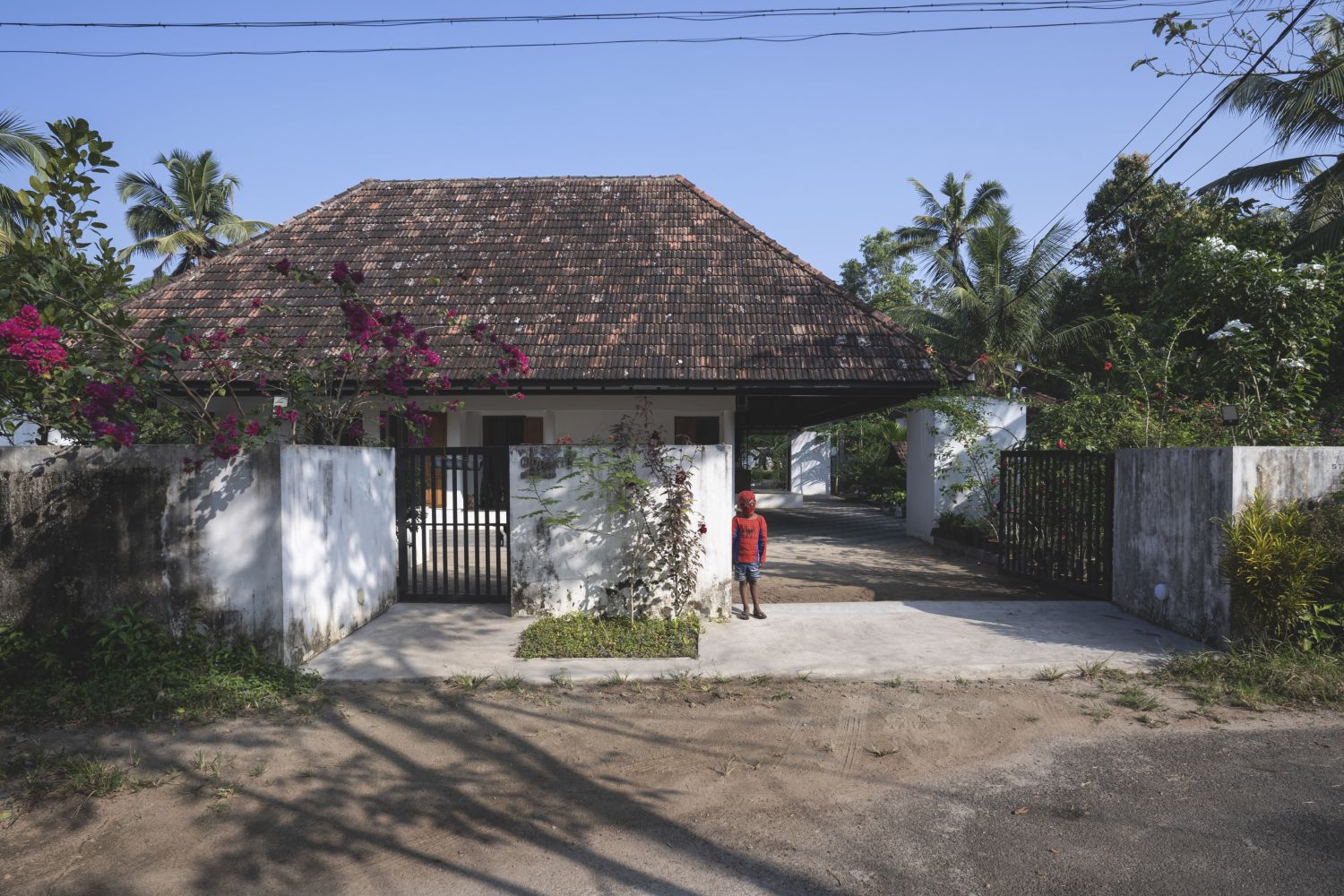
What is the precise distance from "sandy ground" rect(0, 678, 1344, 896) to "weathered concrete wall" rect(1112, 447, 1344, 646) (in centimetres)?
157

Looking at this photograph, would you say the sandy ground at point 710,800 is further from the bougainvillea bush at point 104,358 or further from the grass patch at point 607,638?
the bougainvillea bush at point 104,358

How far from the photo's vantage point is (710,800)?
4094mm

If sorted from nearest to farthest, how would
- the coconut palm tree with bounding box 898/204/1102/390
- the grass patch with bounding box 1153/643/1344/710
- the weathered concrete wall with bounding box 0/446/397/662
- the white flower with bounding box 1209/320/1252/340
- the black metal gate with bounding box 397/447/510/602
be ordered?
1. the grass patch with bounding box 1153/643/1344/710
2. the weathered concrete wall with bounding box 0/446/397/662
3. the white flower with bounding box 1209/320/1252/340
4. the black metal gate with bounding box 397/447/510/602
5. the coconut palm tree with bounding box 898/204/1102/390

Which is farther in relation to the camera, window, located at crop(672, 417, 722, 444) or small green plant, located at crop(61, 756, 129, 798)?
window, located at crop(672, 417, 722, 444)

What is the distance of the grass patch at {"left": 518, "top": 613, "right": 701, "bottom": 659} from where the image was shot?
662 centimetres

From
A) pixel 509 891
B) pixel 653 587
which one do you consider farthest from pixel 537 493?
pixel 509 891

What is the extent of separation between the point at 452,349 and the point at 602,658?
6681 mm

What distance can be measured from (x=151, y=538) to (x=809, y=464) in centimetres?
2627

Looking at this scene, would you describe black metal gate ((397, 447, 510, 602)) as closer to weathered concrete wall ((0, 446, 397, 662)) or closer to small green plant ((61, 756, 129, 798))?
weathered concrete wall ((0, 446, 397, 662))

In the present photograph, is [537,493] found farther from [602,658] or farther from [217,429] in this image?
[217,429]

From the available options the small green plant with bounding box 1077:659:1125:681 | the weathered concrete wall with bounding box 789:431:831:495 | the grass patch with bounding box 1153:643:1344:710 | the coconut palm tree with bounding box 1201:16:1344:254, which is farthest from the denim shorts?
the weathered concrete wall with bounding box 789:431:831:495

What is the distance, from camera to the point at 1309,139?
15.6 m

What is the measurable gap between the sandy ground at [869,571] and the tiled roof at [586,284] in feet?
8.69

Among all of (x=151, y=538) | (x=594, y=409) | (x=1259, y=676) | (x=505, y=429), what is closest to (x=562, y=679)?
(x=151, y=538)
